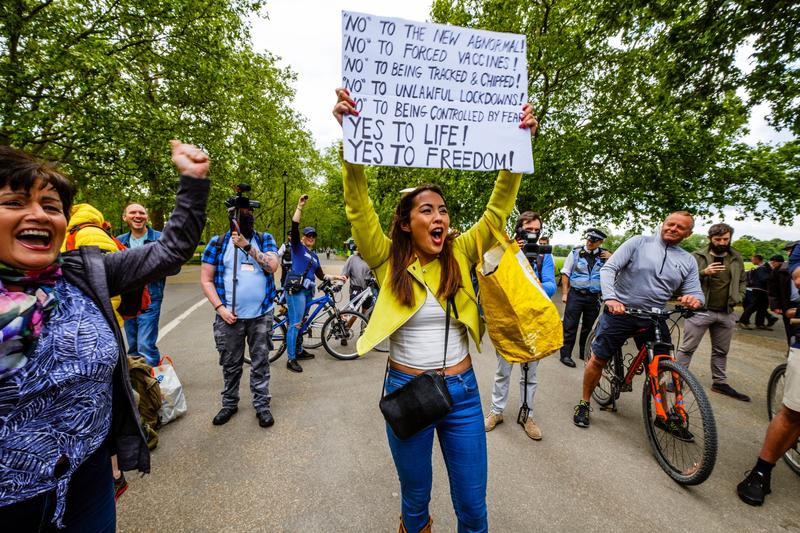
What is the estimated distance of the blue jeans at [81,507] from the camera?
1070 mm

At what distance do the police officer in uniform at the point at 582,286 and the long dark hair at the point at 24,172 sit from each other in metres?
6.05

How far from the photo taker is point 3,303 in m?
0.99

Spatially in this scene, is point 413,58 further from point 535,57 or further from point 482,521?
point 535,57

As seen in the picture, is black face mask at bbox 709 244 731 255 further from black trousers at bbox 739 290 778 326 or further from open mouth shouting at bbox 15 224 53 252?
black trousers at bbox 739 290 778 326

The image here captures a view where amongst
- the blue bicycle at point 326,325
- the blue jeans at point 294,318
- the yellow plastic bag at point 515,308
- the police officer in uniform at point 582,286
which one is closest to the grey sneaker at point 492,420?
the yellow plastic bag at point 515,308

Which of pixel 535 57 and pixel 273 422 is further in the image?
pixel 535 57

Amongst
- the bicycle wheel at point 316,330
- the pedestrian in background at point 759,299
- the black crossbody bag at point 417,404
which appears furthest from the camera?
the pedestrian in background at point 759,299

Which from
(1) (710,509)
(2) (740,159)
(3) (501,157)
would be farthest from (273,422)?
(2) (740,159)

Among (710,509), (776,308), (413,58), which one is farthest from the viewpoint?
(776,308)

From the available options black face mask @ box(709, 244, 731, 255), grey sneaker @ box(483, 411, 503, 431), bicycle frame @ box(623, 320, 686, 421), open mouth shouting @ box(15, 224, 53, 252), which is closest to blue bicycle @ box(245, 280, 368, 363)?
grey sneaker @ box(483, 411, 503, 431)

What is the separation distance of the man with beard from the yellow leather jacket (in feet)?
14.6

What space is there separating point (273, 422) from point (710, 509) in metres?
3.76

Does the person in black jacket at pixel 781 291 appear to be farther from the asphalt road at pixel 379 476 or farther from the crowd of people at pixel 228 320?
the crowd of people at pixel 228 320

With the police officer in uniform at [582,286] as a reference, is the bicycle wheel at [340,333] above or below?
below
